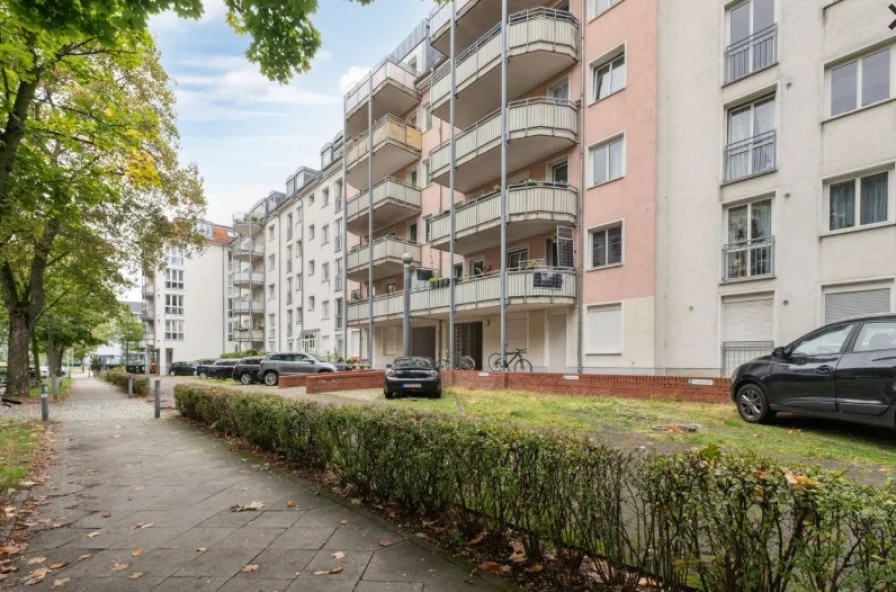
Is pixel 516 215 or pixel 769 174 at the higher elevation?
pixel 769 174

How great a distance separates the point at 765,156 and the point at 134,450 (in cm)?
1625

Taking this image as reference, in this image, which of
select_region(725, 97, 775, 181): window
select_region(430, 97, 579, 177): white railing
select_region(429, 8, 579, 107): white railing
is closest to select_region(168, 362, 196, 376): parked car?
select_region(430, 97, 579, 177): white railing

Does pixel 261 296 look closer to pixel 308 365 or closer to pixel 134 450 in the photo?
pixel 308 365

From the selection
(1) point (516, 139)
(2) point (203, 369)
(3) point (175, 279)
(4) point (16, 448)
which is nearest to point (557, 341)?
(1) point (516, 139)

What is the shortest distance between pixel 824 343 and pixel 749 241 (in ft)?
21.3

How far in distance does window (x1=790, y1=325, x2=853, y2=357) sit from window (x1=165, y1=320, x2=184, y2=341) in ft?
185

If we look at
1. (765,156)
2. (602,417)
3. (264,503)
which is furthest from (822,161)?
(264,503)

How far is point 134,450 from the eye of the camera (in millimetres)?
7965

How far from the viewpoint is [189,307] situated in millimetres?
52156

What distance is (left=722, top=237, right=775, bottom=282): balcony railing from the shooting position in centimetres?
1234

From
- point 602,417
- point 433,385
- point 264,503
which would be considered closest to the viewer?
point 264,503

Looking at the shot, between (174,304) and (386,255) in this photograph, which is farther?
(174,304)

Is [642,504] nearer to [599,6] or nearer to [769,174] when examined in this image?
[769,174]

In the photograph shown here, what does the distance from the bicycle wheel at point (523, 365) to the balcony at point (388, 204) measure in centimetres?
1039
